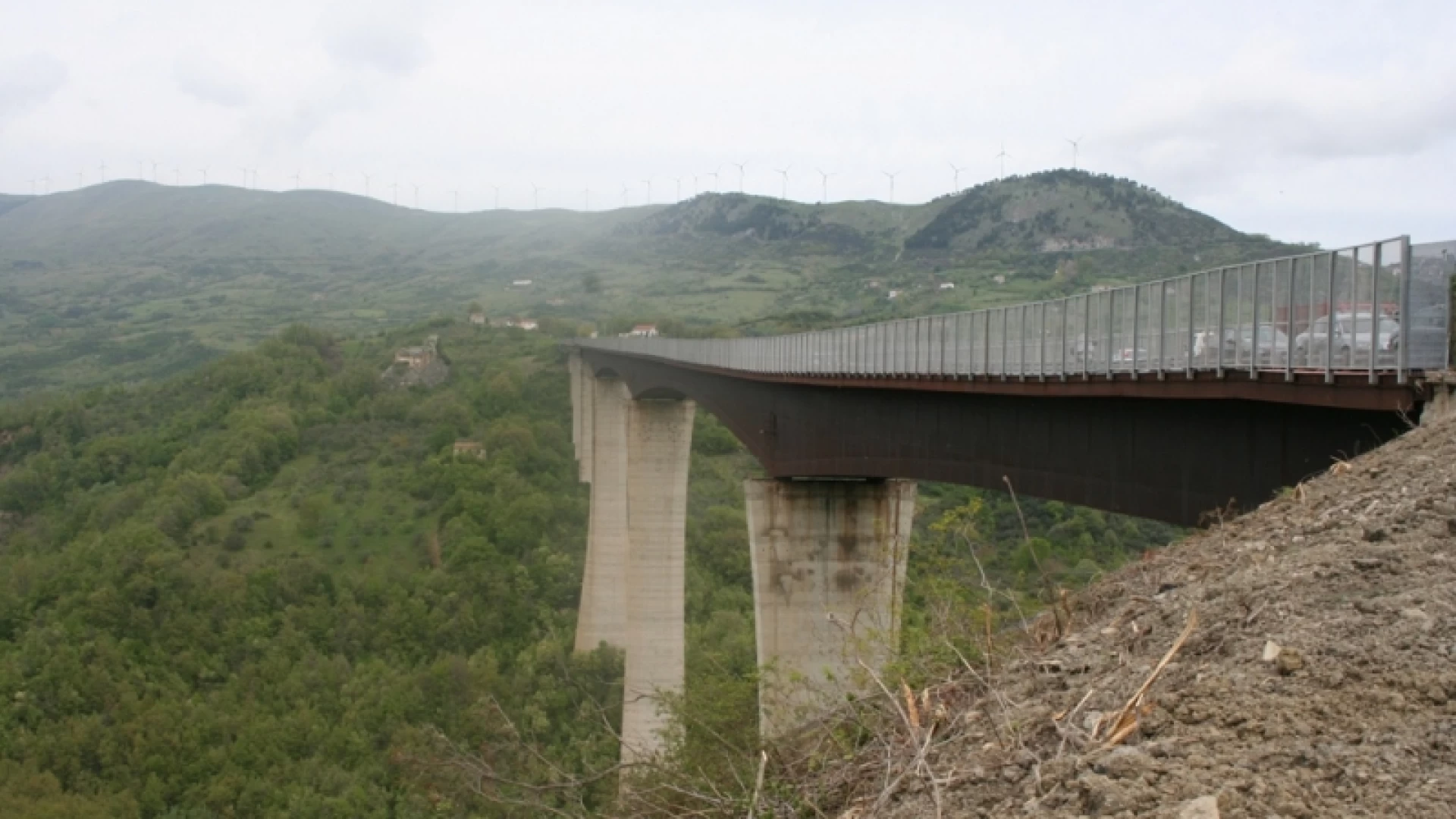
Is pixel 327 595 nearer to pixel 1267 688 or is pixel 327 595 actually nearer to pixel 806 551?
pixel 806 551

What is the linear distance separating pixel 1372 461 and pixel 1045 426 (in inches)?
245

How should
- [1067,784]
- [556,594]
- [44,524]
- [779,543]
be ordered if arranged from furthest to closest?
1. [44,524]
2. [556,594]
3. [779,543]
4. [1067,784]

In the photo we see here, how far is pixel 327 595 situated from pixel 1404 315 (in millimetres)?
51596

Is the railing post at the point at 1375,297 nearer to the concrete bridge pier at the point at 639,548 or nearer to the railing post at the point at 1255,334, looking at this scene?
the railing post at the point at 1255,334

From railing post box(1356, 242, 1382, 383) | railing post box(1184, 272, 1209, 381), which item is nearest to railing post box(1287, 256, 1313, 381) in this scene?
railing post box(1356, 242, 1382, 383)

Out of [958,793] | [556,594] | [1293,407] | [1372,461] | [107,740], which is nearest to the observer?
[958,793]

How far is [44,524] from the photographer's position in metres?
70.1

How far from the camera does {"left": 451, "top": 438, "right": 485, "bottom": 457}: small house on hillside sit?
7212 cm

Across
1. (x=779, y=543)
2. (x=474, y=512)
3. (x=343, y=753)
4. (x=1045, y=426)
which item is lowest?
(x=343, y=753)

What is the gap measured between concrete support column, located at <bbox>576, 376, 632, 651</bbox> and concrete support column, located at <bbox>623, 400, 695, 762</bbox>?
95.3 inches

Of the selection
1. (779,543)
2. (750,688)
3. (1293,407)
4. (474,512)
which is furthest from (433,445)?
(1293,407)

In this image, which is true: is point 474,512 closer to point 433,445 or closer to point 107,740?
point 433,445

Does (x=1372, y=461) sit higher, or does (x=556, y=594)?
(x=1372, y=461)

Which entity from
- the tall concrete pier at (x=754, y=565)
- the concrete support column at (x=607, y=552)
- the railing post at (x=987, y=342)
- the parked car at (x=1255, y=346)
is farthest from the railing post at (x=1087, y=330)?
the concrete support column at (x=607, y=552)
